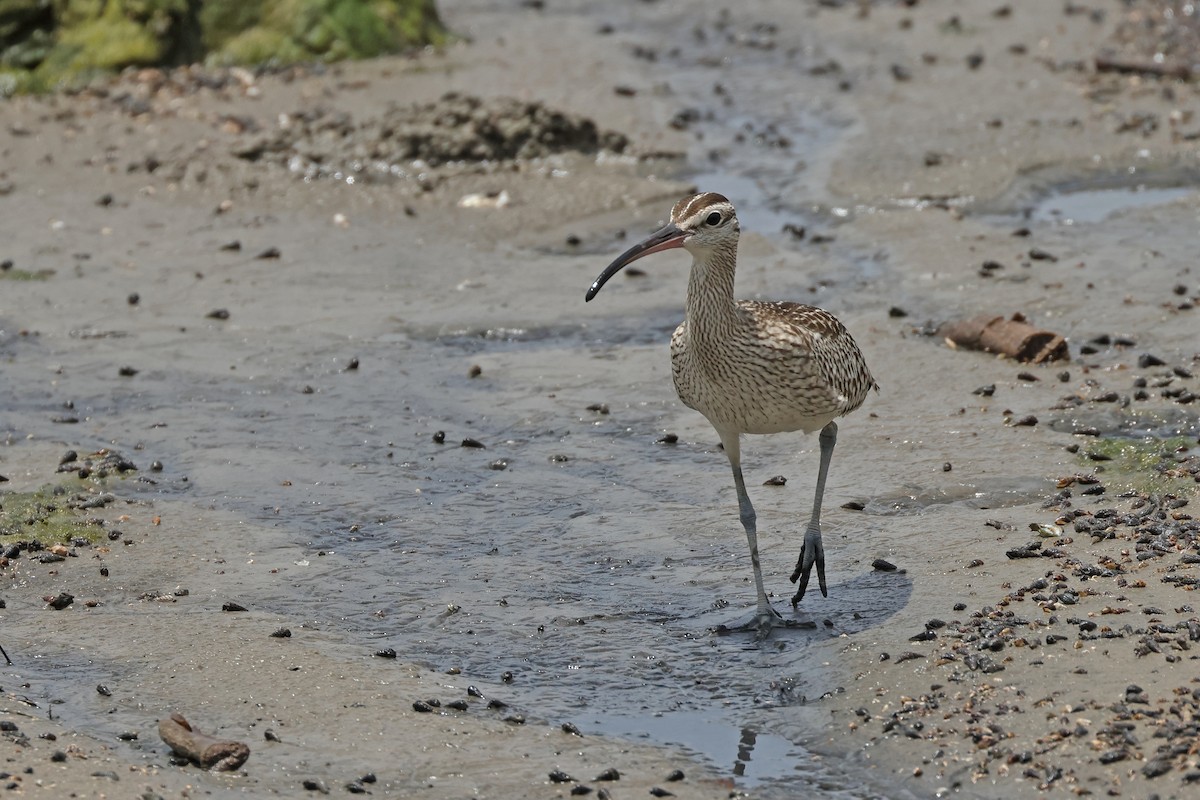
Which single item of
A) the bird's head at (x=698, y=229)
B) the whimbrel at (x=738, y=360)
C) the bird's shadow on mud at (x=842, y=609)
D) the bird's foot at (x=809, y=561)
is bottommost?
the bird's shadow on mud at (x=842, y=609)

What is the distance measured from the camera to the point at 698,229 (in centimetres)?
730

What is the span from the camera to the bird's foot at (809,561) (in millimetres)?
7516

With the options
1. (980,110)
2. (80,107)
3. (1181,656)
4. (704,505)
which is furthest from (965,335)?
(80,107)

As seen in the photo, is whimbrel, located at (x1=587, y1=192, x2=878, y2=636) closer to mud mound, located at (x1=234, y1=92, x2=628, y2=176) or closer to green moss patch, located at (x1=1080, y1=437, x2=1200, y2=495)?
green moss patch, located at (x1=1080, y1=437, x2=1200, y2=495)

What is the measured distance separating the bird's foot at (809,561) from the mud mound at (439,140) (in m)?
7.50

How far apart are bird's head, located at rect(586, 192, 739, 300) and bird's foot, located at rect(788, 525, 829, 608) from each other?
132 centimetres

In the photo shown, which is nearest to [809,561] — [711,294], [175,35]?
[711,294]

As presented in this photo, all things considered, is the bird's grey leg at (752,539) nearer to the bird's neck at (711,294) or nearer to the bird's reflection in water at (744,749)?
the bird's neck at (711,294)

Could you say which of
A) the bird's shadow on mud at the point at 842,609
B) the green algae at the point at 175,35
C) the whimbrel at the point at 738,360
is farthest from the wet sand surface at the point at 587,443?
the green algae at the point at 175,35

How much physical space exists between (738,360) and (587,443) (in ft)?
7.82

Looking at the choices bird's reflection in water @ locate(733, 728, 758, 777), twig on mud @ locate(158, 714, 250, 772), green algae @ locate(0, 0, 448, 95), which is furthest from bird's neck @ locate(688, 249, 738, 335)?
green algae @ locate(0, 0, 448, 95)

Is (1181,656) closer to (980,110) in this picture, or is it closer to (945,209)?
(945,209)

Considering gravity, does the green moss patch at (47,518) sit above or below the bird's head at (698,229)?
below

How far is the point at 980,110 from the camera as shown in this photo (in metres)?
15.3
